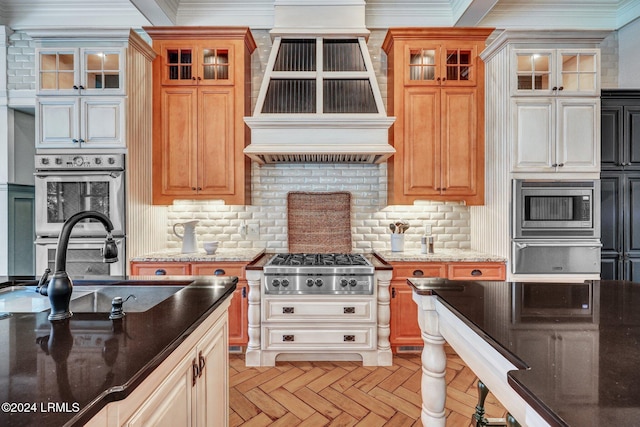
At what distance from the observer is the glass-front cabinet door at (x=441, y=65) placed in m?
3.27

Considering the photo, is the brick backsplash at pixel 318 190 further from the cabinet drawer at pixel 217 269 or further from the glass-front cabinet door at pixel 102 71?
the glass-front cabinet door at pixel 102 71

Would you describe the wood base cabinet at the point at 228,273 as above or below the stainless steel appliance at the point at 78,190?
below

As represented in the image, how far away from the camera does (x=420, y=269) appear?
10.1 ft

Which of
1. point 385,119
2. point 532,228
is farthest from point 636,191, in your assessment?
point 385,119

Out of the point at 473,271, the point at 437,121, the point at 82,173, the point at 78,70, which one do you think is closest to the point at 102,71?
the point at 78,70

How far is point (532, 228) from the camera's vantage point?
296 cm

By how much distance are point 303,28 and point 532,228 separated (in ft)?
9.29

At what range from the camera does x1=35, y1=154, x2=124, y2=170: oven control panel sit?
9.45ft

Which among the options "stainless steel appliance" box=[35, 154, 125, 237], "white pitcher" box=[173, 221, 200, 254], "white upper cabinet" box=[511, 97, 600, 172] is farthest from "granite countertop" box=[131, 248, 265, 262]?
"white upper cabinet" box=[511, 97, 600, 172]

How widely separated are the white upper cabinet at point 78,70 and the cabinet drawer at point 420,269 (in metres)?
2.92

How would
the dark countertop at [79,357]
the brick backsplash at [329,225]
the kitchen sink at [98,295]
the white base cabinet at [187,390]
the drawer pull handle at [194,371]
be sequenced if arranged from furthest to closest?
the brick backsplash at [329,225]
the kitchen sink at [98,295]
the drawer pull handle at [194,371]
the white base cabinet at [187,390]
the dark countertop at [79,357]

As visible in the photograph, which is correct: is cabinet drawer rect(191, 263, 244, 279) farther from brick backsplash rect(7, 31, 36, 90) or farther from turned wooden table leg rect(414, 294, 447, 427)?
brick backsplash rect(7, 31, 36, 90)

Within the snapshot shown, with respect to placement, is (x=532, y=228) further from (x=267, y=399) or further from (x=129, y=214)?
(x=129, y=214)

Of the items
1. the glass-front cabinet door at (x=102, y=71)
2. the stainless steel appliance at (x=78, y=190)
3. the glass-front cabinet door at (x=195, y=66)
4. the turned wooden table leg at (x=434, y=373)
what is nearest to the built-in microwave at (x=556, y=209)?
the turned wooden table leg at (x=434, y=373)
